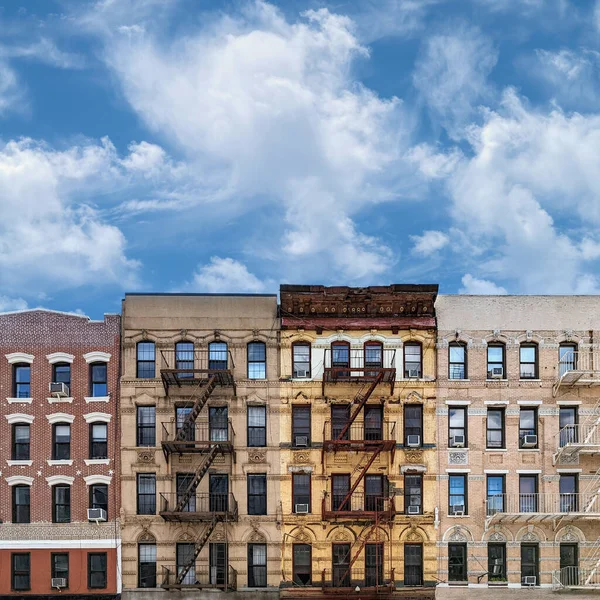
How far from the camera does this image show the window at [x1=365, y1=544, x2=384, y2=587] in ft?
117

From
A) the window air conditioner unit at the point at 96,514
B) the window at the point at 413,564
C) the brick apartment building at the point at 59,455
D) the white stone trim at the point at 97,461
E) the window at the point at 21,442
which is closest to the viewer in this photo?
the window air conditioner unit at the point at 96,514

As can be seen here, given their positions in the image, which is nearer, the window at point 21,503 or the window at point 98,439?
the window at point 21,503

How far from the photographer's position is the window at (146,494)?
3603 centimetres

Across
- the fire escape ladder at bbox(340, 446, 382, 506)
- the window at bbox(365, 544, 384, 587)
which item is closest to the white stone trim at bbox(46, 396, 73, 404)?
the fire escape ladder at bbox(340, 446, 382, 506)

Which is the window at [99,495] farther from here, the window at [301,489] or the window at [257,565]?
the window at [301,489]

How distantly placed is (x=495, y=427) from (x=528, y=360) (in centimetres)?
344

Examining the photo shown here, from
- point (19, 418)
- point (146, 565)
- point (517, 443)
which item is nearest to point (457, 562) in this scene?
point (517, 443)

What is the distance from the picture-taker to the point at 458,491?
36312 mm

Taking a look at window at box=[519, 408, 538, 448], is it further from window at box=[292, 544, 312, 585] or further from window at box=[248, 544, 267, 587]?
window at box=[248, 544, 267, 587]

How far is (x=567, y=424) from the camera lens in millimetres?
36594

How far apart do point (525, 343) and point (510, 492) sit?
675 cm

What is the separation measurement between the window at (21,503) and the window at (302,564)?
476 inches

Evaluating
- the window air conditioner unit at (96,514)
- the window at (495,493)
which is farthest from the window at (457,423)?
the window air conditioner unit at (96,514)

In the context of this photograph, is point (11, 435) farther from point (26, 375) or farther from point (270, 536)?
point (270, 536)
